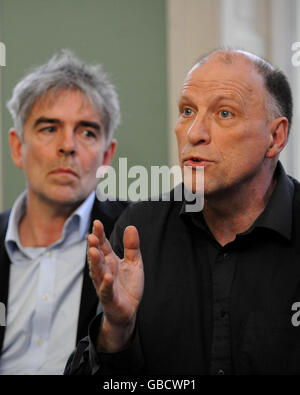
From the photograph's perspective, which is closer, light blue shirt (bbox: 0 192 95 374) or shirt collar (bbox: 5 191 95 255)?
light blue shirt (bbox: 0 192 95 374)

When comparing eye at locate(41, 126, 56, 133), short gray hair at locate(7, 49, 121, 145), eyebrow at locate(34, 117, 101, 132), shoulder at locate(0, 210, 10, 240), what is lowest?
shoulder at locate(0, 210, 10, 240)

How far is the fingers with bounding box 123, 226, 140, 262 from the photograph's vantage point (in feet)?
3.50

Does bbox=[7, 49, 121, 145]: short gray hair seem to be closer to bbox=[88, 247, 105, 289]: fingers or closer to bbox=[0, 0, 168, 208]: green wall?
bbox=[0, 0, 168, 208]: green wall

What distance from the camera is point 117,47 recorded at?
2.22 meters

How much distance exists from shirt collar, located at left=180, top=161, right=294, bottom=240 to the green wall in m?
0.90

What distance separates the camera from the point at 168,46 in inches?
85.0

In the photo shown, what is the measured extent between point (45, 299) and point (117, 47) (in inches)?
40.5

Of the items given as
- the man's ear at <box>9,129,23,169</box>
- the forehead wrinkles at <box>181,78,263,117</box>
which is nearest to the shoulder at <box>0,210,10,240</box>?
the man's ear at <box>9,129,23,169</box>

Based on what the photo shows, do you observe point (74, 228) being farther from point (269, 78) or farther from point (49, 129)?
point (269, 78)

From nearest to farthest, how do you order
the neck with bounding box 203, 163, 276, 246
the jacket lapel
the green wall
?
the neck with bounding box 203, 163, 276, 246, the jacket lapel, the green wall

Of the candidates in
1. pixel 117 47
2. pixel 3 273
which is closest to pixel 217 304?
pixel 3 273

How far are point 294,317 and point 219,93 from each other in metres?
0.45

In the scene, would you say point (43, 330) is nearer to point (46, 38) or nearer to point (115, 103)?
point (115, 103)
